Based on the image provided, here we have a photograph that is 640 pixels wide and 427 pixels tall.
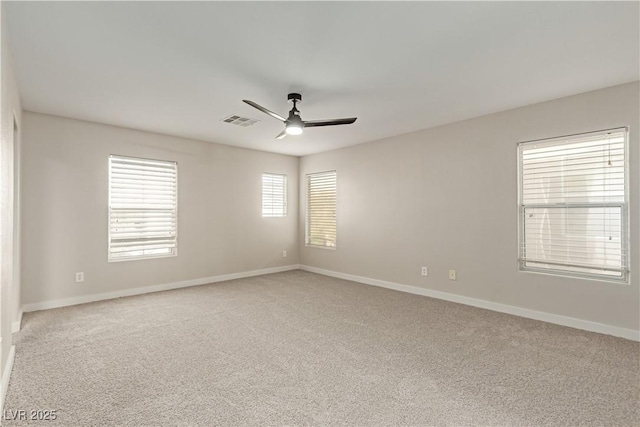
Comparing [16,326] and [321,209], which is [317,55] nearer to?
[16,326]

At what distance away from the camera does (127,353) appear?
2.78 m

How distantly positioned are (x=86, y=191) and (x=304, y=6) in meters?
3.98

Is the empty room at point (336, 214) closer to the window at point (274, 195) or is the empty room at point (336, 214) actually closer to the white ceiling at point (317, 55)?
the white ceiling at point (317, 55)

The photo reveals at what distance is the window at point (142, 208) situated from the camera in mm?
4637

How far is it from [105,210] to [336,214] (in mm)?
3710

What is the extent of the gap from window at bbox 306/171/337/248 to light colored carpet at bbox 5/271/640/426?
2502mm

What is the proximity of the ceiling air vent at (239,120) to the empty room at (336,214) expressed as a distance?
9cm

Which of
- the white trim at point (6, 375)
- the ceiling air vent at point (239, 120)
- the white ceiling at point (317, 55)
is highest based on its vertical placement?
the white ceiling at point (317, 55)

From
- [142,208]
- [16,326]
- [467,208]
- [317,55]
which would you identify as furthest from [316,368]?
[142,208]

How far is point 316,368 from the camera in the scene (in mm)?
2527

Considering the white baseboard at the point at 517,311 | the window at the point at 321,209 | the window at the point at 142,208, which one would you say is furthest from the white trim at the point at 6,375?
the window at the point at 321,209

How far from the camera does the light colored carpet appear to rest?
6.48 feet

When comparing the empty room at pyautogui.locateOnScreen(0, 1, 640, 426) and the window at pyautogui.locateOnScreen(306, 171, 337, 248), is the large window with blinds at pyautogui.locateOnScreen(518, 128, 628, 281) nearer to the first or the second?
the empty room at pyautogui.locateOnScreen(0, 1, 640, 426)

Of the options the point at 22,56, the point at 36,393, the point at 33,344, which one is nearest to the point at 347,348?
the point at 36,393
